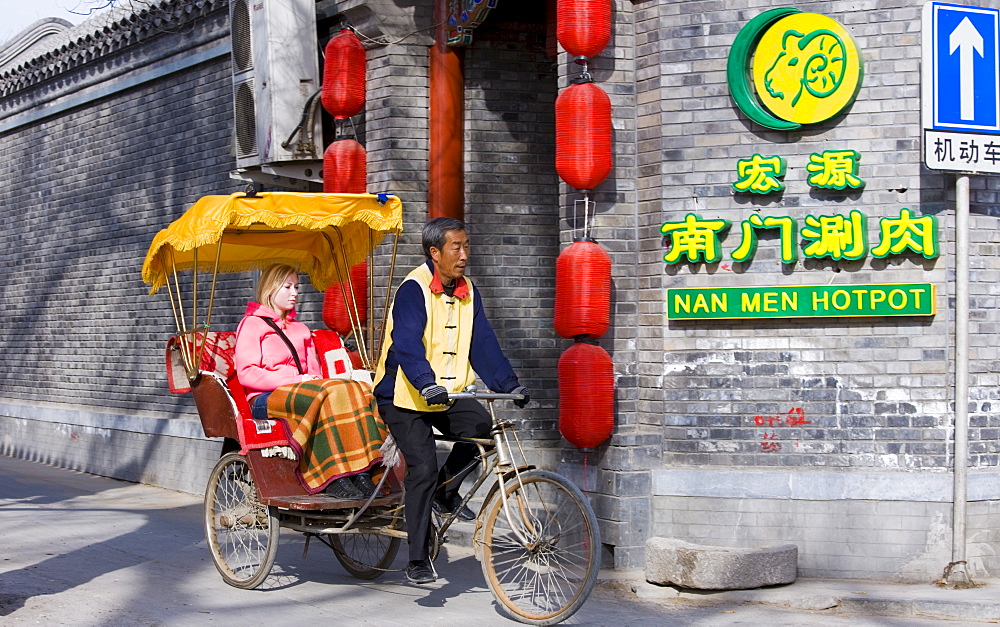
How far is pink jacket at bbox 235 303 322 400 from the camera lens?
7488 mm

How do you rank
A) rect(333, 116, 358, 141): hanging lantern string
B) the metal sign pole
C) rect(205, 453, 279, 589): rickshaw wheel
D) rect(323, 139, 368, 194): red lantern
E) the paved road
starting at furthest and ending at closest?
rect(333, 116, 358, 141): hanging lantern string < rect(323, 139, 368, 194): red lantern < the metal sign pole < rect(205, 453, 279, 589): rickshaw wheel < the paved road

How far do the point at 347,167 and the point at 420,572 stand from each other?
16.4ft

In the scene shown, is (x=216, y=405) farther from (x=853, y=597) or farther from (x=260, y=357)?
(x=853, y=597)

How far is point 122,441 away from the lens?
13750 mm

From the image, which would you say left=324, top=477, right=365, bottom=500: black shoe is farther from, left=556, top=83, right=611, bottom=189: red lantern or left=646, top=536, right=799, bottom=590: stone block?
left=556, top=83, right=611, bottom=189: red lantern

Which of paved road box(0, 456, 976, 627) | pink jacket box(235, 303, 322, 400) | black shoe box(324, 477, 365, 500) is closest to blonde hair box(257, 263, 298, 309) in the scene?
pink jacket box(235, 303, 322, 400)

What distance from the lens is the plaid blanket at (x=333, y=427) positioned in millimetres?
7133

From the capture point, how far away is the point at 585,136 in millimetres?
8141

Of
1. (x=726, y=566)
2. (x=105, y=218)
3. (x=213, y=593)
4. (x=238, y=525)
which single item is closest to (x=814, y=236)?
(x=726, y=566)

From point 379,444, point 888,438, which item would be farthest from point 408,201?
point 888,438

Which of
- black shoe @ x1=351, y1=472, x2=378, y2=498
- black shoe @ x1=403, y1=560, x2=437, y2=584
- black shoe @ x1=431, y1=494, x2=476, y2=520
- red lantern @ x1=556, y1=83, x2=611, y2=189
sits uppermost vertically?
red lantern @ x1=556, y1=83, x2=611, y2=189

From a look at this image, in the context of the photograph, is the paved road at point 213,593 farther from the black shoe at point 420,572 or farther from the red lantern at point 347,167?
the red lantern at point 347,167

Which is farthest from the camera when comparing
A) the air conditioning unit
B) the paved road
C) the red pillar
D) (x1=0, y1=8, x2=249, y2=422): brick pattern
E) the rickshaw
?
(x1=0, y1=8, x2=249, y2=422): brick pattern

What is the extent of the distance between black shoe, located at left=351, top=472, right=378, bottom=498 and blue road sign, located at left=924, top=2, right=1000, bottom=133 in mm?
4180
